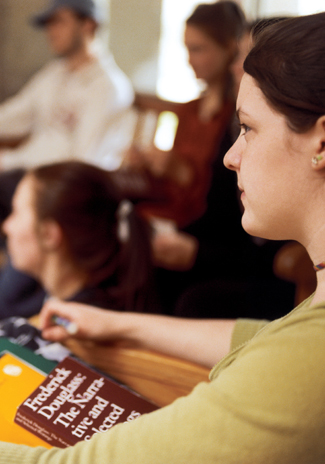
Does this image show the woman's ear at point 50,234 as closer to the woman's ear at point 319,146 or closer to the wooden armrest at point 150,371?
the wooden armrest at point 150,371

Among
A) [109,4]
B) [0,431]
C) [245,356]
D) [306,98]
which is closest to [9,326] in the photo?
[0,431]

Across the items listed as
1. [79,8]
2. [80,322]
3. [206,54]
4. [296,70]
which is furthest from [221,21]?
[296,70]

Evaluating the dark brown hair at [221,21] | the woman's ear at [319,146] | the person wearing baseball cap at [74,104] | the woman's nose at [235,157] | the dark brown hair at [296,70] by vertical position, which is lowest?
the person wearing baseball cap at [74,104]

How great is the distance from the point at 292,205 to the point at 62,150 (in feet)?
7.47

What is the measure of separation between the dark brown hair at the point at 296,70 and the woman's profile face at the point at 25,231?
3.07 feet

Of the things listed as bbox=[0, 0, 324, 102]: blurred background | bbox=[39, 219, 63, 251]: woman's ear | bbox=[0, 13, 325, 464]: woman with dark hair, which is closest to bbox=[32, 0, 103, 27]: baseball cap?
bbox=[0, 0, 324, 102]: blurred background

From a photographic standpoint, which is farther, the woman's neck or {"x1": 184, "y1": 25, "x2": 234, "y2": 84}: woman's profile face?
{"x1": 184, "y1": 25, "x2": 234, "y2": 84}: woman's profile face

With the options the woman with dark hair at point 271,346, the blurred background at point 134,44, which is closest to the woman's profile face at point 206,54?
the woman with dark hair at point 271,346

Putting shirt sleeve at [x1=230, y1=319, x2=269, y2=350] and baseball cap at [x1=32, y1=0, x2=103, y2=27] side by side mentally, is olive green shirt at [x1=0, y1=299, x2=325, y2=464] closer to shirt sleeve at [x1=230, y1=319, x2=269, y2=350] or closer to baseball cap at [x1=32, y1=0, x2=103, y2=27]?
shirt sleeve at [x1=230, y1=319, x2=269, y2=350]

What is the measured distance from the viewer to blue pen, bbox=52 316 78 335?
90 centimetres

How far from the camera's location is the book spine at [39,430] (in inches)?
23.6

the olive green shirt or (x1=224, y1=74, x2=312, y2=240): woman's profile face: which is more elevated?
(x1=224, y1=74, x2=312, y2=240): woman's profile face

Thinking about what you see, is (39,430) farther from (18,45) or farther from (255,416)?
(18,45)

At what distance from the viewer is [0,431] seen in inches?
25.0
